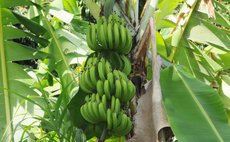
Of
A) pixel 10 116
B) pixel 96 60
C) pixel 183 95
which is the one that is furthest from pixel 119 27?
pixel 10 116

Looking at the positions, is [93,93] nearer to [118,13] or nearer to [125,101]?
[125,101]

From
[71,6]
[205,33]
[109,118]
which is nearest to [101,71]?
[109,118]

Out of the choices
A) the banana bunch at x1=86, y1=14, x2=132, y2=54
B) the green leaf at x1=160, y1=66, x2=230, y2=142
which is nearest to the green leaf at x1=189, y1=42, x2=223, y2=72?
the green leaf at x1=160, y1=66, x2=230, y2=142

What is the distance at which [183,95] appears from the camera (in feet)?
3.89

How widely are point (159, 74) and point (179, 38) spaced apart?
→ 512 millimetres

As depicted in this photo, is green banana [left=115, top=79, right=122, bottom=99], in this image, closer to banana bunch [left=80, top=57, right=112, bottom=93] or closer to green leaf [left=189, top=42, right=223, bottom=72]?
banana bunch [left=80, top=57, right=112, bottom=93]

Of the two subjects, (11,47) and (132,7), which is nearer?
(132,7)

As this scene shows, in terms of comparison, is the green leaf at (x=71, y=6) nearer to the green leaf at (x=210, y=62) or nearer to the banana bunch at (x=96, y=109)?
the green leaf at (x=210, y=62)

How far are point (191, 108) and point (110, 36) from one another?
0.26m

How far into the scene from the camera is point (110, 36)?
45.9 inches

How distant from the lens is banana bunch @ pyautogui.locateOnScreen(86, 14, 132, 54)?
117 cm

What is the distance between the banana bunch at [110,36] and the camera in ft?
3.85

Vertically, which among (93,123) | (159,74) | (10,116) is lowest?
(10,116)

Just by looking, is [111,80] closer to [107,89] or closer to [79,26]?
[107,89]
